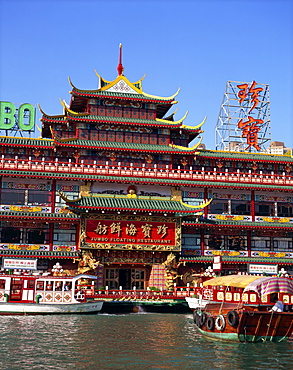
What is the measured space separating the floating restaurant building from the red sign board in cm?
8

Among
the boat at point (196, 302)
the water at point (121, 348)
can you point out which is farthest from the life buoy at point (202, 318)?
the boat at point (196, 302)

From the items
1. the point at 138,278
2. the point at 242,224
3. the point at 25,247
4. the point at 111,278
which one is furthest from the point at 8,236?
the point at 242,224

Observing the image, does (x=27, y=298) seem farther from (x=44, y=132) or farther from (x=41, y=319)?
(x=44, y=132)

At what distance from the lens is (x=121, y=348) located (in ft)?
74.0

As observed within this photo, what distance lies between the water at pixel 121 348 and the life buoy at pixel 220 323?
95 centimetres

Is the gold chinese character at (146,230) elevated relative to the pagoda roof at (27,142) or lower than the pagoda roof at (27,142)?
lower

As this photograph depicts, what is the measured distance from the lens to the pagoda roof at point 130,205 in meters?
42.9

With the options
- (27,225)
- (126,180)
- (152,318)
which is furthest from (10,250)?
(152,318)

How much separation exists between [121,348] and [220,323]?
239 inches

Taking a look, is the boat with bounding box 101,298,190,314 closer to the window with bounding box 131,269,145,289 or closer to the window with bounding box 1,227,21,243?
the window with bounding box 131,269,145,289

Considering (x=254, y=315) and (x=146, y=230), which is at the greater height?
(x=146, y=230)

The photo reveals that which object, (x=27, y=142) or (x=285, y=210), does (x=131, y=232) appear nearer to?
(x=27, y=142)

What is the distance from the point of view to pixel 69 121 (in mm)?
50219

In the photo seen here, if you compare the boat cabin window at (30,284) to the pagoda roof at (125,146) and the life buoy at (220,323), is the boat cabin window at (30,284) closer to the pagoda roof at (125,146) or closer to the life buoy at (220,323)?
the life buoy at (220,323)
